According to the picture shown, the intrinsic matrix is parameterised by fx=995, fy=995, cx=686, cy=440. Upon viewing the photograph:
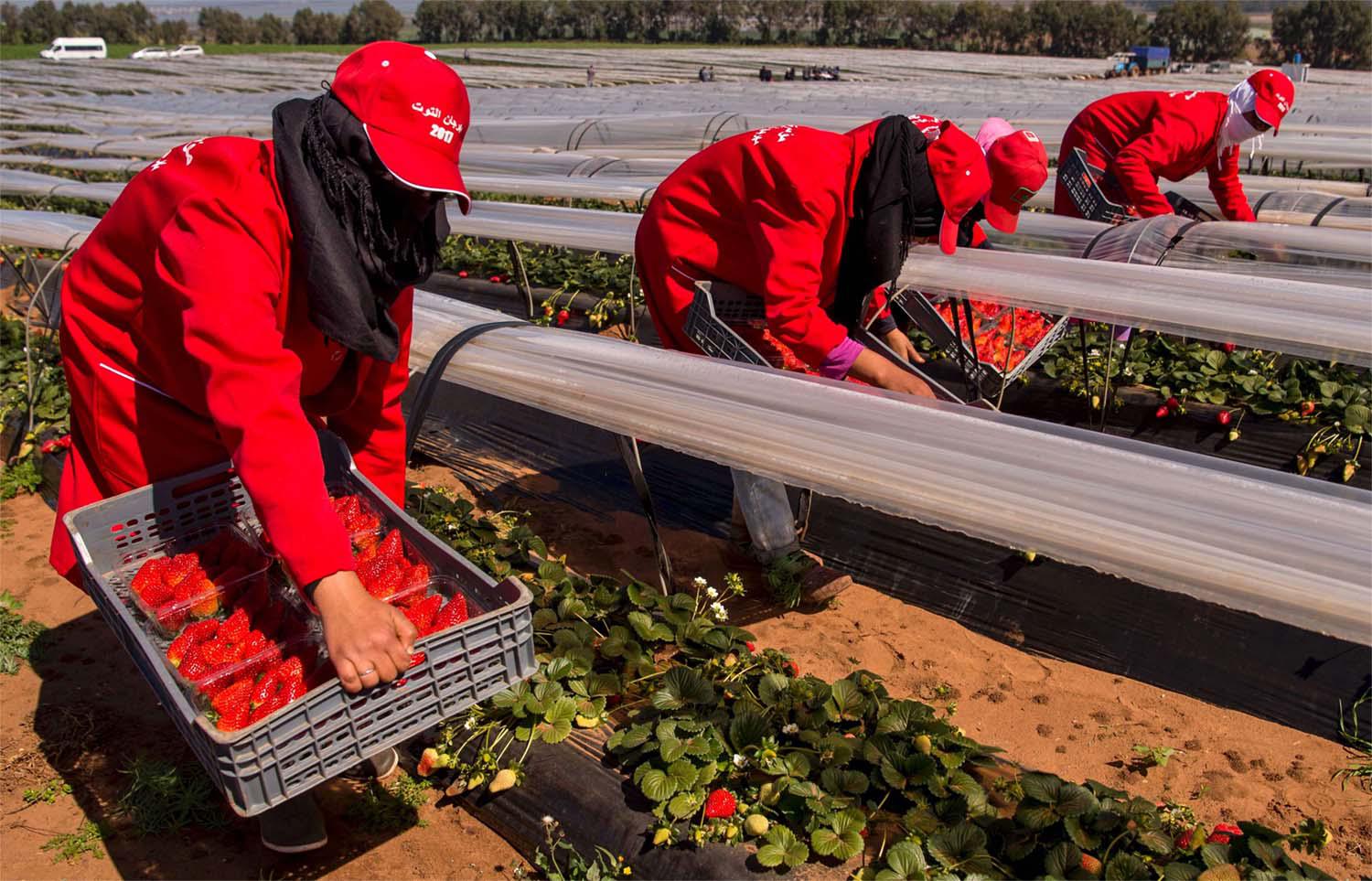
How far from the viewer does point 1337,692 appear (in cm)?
284

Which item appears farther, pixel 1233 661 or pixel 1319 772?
pixel 1233 661

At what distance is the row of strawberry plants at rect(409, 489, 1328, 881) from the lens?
184cm

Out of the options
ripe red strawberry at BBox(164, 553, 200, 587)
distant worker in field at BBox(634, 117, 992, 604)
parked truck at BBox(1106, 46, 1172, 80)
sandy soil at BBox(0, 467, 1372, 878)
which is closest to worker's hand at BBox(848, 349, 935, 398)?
distant worker in field at BBox(634, 117, 992, 604)

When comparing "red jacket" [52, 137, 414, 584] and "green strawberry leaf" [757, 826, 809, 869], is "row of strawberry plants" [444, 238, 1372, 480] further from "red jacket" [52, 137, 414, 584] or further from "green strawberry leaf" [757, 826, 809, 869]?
"red jacket" [52, 137, 414, 584]

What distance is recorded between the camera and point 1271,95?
4.68 metres

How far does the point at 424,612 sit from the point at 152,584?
22.2 inches

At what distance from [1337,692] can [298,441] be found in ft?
9.43

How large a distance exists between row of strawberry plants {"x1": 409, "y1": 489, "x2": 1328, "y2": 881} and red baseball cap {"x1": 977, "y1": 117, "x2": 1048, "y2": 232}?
4.67 feet

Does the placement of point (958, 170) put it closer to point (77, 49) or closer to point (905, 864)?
point (905, 864)

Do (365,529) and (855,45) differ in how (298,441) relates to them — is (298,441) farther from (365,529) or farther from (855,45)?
(855,45)

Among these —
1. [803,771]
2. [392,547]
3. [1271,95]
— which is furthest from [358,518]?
[1271,95]

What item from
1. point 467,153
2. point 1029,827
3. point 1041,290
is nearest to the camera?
point 1029,827

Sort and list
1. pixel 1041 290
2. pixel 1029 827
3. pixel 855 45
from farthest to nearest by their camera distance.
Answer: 1. pixel 855 45
2. pixel 1041 290
3. pixel 1029 827

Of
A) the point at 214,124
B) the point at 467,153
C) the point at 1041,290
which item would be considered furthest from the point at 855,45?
the point at 1041,290
